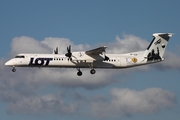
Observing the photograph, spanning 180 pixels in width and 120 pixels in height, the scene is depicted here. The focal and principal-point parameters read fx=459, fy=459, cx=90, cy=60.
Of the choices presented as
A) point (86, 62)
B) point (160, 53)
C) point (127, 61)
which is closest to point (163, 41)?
point (160, 53)

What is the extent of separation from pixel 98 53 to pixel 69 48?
3.56 meters

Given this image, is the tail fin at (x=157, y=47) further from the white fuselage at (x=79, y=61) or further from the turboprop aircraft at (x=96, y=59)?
the white fuselage at (x=79, y=61)

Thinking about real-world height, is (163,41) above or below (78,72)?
above

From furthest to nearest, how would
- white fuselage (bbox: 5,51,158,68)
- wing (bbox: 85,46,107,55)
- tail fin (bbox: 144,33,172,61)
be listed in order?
tail fin (bbox: 144,33,172,61), white fuselage (bbox: 5,51,158,68), wing (bbox: 85,46,107,55)

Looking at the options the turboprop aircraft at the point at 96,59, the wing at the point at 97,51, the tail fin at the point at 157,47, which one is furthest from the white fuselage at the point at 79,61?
the tail fin at the point at 157,47

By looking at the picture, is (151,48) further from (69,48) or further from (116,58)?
(69,48)

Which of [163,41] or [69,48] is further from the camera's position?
[163,41]

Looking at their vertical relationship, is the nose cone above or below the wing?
below

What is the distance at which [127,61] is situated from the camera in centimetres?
5672

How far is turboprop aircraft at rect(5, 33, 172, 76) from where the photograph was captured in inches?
2152

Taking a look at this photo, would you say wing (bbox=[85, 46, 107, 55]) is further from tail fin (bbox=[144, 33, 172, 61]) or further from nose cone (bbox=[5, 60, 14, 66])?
nose cone (bbox=[5, 60, 14, 66])

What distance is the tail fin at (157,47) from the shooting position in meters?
57.9

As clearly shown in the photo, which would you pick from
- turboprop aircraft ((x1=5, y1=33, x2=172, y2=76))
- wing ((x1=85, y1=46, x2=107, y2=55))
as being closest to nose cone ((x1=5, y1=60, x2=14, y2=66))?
Answer: turboprop aircraft ((x1=5, y1=33, x2=172, y2=76))

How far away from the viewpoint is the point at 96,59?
55.7 meters
